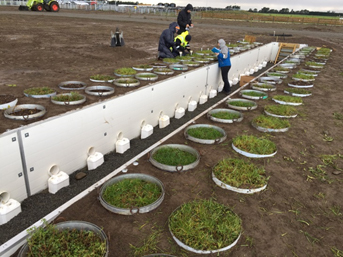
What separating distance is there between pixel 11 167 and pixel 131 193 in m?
2.36

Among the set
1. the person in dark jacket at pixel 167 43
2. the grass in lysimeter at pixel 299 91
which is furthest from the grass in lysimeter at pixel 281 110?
the person in dark jacket at pixel 167 43

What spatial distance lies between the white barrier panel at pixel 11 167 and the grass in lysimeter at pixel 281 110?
594 centimetres

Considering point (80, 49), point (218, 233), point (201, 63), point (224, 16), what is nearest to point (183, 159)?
point (218, 233)

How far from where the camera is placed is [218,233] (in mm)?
3340

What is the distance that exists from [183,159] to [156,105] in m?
4.08

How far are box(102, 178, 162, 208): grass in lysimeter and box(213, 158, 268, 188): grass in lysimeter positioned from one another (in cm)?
108

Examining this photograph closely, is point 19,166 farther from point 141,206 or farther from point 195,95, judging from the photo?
Result: point 195,95

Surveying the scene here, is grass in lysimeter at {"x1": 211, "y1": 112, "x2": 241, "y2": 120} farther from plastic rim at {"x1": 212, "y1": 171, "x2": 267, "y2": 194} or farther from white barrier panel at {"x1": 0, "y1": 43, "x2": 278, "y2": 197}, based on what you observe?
plastic rim at {"x1": 212, "y1": 171, "x2": 267, "y2": 194}

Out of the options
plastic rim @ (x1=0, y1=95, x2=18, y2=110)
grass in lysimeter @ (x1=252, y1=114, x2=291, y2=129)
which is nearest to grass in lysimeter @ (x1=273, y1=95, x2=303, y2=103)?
grass in lysimeter @ (x1=252, y1=114, x2=291, y2=129)

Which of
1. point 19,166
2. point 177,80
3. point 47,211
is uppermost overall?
point 177,80

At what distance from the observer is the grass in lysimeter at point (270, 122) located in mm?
6536

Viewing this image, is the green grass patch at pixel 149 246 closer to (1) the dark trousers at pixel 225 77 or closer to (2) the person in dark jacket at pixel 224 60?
(2) the person in dark jacket at pixel 224 60

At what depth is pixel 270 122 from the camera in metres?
6.65

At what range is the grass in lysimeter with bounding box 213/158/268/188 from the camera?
4.34 meters
